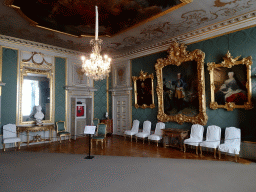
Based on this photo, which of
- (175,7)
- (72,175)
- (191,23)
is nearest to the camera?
(72,175)

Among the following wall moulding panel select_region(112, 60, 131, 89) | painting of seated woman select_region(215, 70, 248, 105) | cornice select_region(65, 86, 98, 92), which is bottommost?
painting of seated woman select_region(215, 70, 248, 105)

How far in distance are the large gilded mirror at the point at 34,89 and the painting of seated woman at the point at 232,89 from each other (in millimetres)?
7259

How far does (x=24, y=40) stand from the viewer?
765 cm

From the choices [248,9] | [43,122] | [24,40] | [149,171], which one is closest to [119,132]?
[43,122]

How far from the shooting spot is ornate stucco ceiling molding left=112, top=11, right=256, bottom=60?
5527 millimetres

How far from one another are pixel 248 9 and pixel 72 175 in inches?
267

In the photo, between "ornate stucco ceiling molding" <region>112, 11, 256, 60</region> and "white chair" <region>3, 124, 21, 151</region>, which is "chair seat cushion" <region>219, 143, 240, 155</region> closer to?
"ornate stucco ceiling molding" <region>112, 11, 256, 60</region>

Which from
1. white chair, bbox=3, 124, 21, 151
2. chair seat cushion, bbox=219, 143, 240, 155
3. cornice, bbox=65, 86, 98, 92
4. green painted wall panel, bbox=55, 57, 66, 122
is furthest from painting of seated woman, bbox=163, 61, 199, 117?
white chair, bbox=3, 124, 21, 151

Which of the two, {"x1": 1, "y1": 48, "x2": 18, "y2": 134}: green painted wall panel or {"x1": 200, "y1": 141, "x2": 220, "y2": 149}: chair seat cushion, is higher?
{"x1": 1, "y1": 48, "x2": 18, "y2": 134}: green painted wall panel

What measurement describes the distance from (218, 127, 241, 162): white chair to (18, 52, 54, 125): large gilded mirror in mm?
7280

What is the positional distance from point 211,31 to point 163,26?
174cm

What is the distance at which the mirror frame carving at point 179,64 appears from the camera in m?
Answer: 6.48

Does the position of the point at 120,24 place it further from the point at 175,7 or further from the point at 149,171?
the point at 149,171

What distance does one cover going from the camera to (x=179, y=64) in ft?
Result: 23.7
